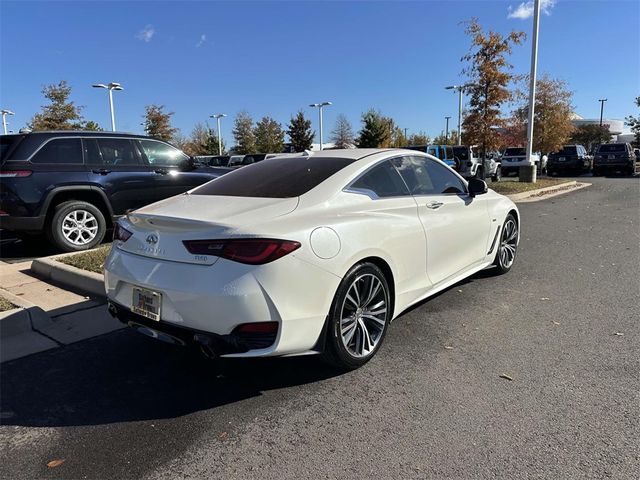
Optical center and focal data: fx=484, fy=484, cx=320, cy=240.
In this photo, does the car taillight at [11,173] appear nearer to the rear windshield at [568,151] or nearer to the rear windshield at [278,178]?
the rear windshield at [278,178]

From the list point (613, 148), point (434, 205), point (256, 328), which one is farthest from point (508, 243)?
point (613, 148)

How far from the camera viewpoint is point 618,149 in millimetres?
26422

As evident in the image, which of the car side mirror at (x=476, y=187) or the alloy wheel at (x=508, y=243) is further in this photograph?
the alloy wheel at (x=508, y=243)

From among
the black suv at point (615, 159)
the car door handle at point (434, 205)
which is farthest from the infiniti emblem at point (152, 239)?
the black suv at point (615, 159)

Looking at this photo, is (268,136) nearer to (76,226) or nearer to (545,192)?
(545,192)

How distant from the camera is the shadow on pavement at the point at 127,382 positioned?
305cm

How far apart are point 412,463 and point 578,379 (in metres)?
1.54

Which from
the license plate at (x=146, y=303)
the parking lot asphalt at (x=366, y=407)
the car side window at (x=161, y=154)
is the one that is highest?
the car side window at (x=161, y=154)

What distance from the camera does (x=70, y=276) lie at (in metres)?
5.62

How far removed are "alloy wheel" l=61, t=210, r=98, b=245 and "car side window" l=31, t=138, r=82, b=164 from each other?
31.0 inches

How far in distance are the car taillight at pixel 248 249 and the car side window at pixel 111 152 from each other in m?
5.62

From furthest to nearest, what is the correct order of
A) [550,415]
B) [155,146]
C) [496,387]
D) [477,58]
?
[477,58] → [155,146] → [496,387] → [550,415]

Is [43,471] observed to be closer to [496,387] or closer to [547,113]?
[496,387]

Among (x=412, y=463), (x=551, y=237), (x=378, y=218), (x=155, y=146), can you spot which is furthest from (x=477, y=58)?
(x=412, y=463)
